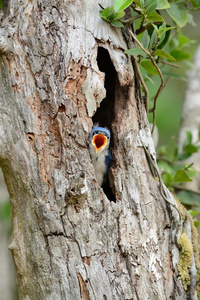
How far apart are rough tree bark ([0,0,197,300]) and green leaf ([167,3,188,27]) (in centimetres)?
55

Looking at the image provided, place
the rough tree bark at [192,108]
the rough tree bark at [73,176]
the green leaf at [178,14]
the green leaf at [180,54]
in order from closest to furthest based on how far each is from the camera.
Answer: the rough tree bark at [73,176]
the green leaf at [178,14]
the green leaf at [180,54]
the rough tree bark at [192,108]

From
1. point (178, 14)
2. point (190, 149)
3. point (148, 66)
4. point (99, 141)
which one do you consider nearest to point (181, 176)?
point (190, 149)

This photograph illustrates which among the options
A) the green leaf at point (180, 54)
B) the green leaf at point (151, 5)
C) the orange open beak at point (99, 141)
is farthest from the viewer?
the green leaf at point (180, 54)

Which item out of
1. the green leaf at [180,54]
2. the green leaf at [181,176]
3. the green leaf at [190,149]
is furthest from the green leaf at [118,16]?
the green leaf at [190,149]

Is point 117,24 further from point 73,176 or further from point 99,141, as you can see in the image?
point 73,176

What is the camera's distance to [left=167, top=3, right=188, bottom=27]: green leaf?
3123mm

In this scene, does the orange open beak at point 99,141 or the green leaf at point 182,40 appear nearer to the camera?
the orange open beak at point 99,141

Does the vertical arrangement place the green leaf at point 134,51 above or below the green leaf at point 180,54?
below

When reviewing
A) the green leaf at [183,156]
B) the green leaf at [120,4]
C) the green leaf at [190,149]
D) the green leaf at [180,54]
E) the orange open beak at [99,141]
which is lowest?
the green leaf at [183,156]

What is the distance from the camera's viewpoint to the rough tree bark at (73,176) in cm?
254

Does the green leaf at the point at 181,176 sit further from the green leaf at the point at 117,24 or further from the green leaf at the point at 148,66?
the green leaf at the point at 117,24

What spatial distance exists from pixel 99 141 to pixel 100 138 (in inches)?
2.0

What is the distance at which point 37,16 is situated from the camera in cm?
273

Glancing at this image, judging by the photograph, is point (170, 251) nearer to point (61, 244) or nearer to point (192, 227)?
point (192, 227)
